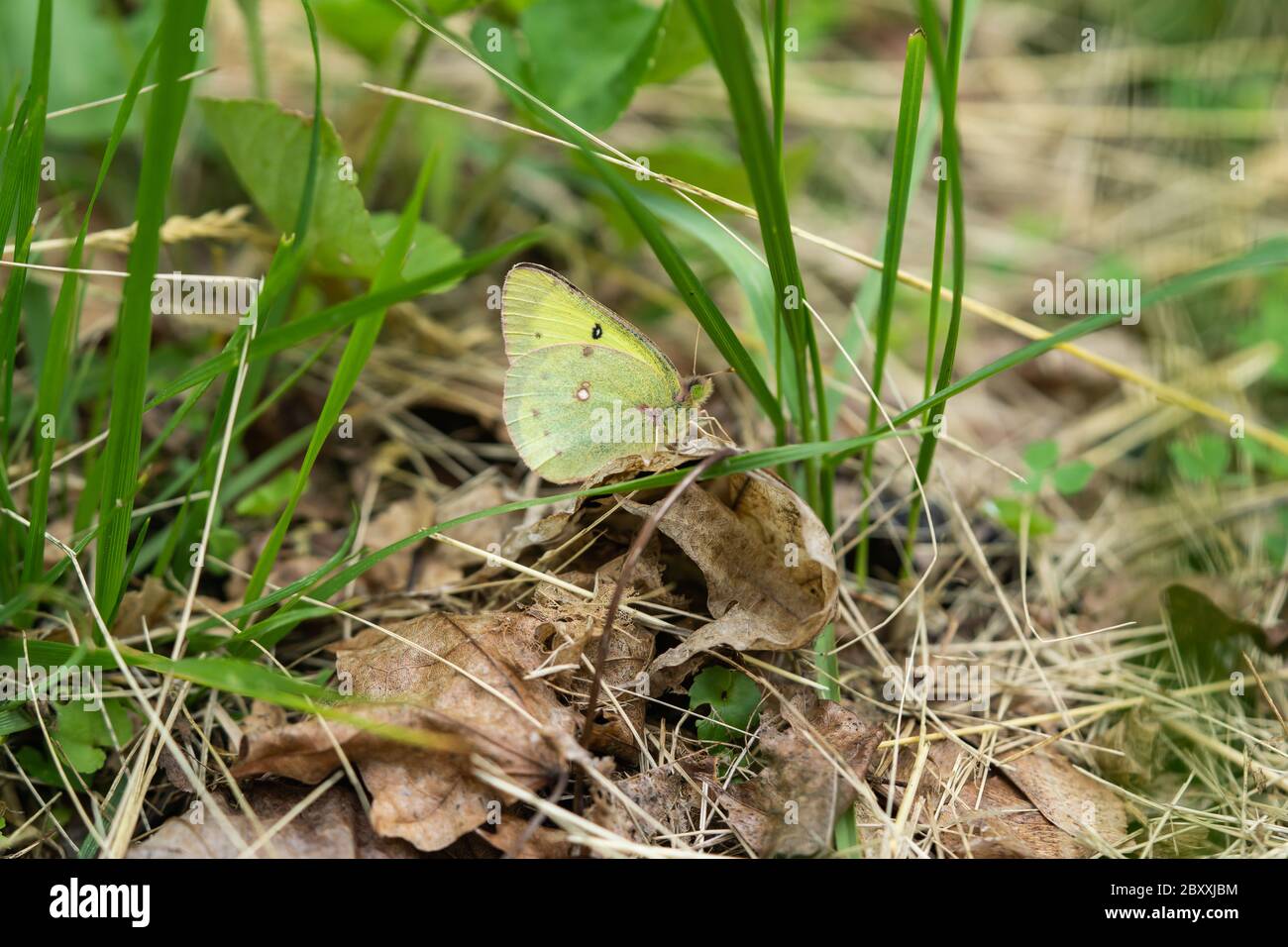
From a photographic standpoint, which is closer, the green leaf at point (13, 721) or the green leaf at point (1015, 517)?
the green leaf at point (13, 721)

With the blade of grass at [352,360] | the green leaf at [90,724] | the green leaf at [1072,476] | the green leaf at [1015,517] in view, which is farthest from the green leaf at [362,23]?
the green leaf at [1072,476]

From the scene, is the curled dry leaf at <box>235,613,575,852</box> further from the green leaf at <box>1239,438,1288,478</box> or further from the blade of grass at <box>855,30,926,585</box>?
the green leaf at <box>1239,438,1288,478</box>

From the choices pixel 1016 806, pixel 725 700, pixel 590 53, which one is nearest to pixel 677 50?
pixel 590 53

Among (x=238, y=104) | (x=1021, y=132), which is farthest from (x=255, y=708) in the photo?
(x=1021, y=132)

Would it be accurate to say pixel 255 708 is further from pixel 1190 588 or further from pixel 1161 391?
pixel 1161 391

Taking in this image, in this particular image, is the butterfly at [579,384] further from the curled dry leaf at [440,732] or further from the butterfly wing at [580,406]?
the curled dry leaf at [440,732]

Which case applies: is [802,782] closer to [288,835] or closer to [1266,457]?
[288,835]
